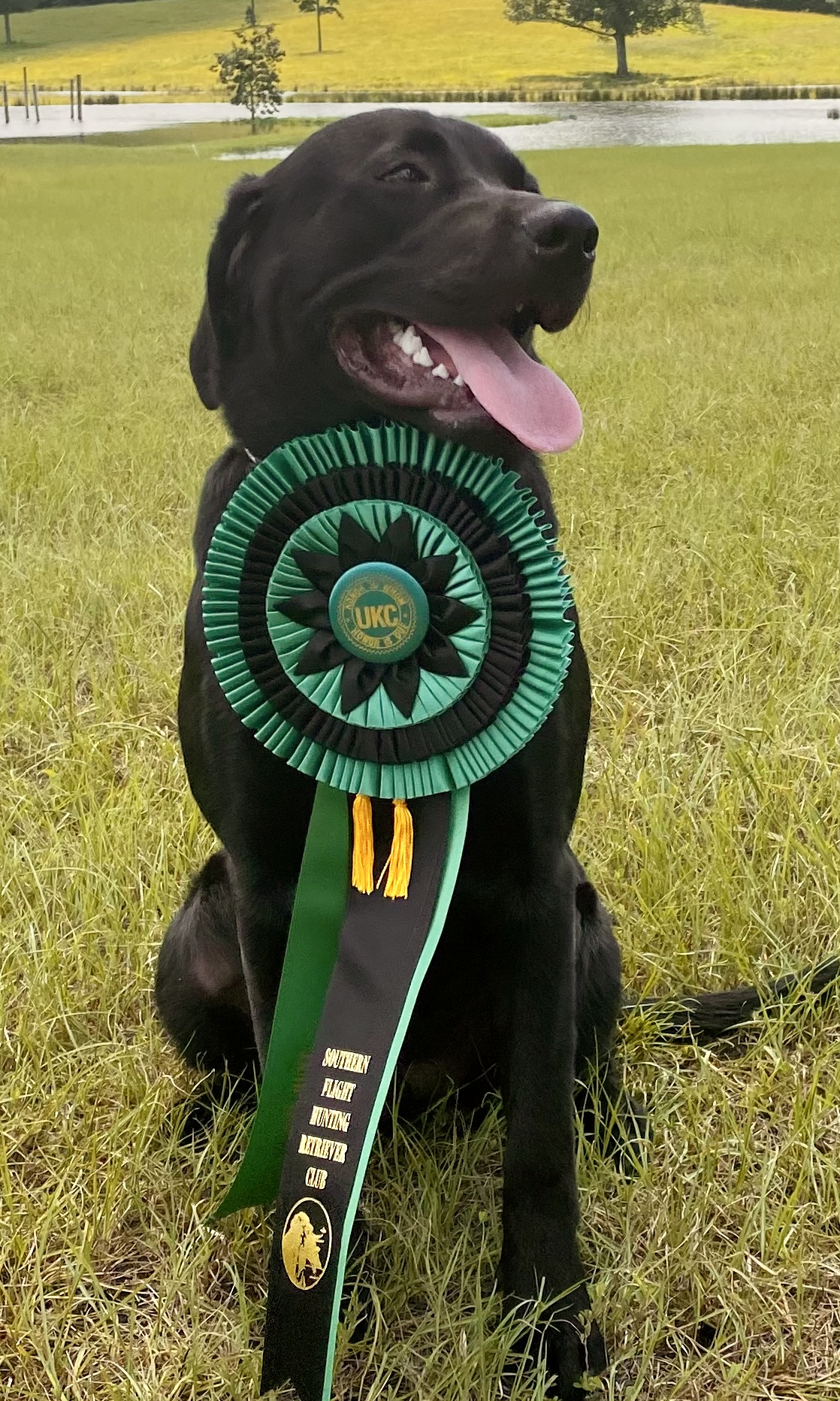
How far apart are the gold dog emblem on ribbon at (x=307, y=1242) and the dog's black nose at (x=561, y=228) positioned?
39.7 inches


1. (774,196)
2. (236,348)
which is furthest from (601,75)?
(236,348)

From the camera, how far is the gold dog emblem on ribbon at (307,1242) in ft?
3.84

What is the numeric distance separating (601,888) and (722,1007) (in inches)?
13.5

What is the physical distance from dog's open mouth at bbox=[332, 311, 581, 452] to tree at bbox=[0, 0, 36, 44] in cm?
2098

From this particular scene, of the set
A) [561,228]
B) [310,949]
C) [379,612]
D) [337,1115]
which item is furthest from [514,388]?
[337,1115]

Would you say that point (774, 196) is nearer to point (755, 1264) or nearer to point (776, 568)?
point (776, 568)

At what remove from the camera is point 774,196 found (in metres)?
13.8

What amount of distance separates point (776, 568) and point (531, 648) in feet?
7.12

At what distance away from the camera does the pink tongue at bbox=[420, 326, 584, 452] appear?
4.05 feet

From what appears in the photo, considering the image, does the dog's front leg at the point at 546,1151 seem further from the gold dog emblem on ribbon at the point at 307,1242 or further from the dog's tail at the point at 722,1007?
the dog's tail at the point at 722,1007

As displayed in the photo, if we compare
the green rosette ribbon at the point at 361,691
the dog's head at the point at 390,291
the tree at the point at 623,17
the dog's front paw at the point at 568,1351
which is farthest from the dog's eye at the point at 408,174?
the tree at the point at 623,17

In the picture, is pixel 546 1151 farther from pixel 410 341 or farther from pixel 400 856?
pixel 410 341

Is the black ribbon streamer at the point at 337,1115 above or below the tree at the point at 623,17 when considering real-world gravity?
below

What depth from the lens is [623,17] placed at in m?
20.9
